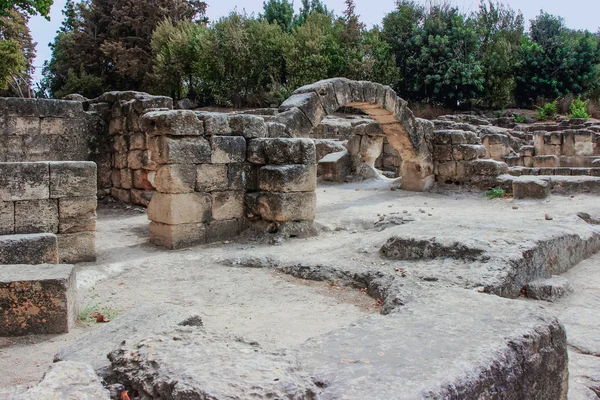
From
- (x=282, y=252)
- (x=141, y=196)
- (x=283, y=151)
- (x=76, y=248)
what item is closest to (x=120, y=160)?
(x=141, y=196)

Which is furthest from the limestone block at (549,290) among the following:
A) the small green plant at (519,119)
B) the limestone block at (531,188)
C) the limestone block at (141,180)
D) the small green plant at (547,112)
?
the small green plant at (547,112)

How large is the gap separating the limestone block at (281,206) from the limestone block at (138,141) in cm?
312

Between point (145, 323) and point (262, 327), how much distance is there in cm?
100

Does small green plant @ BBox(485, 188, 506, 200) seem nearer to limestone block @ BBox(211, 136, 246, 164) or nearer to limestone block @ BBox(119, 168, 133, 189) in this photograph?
limestone block @ BBox(211, 136, 246, 164)

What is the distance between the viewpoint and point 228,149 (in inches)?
272

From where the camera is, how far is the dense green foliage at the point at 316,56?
2609cm

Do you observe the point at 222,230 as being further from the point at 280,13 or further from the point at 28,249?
the point at 280,13

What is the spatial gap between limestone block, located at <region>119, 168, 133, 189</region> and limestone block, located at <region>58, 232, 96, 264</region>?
14.4 feet

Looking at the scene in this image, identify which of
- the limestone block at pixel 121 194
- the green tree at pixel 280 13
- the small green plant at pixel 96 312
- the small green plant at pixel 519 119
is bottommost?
the small green plant at pixel 96 312

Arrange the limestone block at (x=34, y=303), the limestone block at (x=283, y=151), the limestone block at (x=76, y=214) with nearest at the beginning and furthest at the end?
1. the limestone block at (x=34, y=303)
2. the limestone block at (x=76, y=214)
3. the limestone block at (x=283, y=151)

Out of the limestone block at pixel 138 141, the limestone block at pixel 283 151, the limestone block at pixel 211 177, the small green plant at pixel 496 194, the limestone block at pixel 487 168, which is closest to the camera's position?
the limestone block at pixel 211 177

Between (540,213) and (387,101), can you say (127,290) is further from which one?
(387,101)

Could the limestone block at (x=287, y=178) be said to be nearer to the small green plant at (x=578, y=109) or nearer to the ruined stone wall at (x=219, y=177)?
the ruined stone wall at (x=219, y=177)

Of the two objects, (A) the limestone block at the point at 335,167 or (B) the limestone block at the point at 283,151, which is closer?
(B) the limestone block at the point at 283,151
